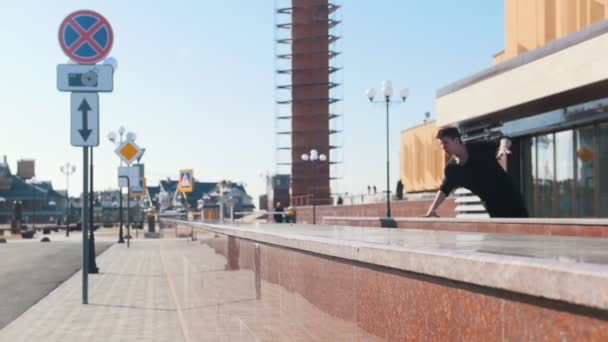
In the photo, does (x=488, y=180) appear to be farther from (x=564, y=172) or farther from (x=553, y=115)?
(x=553, y=115)

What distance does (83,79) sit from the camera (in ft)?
44.5

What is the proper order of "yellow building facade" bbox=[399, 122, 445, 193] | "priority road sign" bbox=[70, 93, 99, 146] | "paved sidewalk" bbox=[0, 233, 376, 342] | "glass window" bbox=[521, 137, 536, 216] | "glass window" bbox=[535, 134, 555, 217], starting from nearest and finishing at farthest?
"paved sidewalk" bbox=[0, 233, 376, 342] → "priority road sign" bbox=[70, 93, 99, 146] → "glass window" bbox=[535, 134, 555, 217] → "glass window" bbox=[521, 137, 536, 216] → "yellow building facade" bbox=[399, 122, 445, 193]

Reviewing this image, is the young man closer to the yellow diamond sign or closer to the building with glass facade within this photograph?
the building with glass facade

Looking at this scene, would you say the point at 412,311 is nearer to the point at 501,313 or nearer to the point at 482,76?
the point at 501,313

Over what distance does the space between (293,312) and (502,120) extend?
19.9 meters

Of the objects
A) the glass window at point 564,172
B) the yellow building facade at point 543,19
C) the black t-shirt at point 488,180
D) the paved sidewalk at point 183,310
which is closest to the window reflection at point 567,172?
the glass window at point 564,172

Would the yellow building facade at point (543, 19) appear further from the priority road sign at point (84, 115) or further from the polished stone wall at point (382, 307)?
the polished stone wall at point (382, 307)

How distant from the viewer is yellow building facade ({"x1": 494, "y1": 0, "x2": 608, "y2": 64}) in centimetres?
2598

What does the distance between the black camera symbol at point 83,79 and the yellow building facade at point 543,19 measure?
15.9 meters

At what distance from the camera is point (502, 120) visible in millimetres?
22719

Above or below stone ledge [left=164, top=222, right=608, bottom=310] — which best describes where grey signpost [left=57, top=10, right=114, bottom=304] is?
above

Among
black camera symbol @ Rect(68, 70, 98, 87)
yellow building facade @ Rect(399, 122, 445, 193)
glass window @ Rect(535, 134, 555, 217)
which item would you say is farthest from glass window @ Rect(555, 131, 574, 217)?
yellow building facade @ Rect(399, 122, 445, 193)

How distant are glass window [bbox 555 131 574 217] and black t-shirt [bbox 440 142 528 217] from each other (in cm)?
1208

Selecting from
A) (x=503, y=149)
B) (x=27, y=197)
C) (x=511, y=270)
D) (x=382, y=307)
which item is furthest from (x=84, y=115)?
(x=27, y=197)
